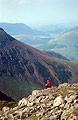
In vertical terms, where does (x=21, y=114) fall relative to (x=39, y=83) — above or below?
above

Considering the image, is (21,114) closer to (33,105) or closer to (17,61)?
(33,105)

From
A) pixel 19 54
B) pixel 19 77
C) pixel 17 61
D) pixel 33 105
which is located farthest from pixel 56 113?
pixel 19 54

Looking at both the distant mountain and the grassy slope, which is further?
the distant mountain

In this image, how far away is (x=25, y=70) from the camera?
490ft

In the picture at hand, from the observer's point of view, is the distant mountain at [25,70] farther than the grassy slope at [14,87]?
Yes

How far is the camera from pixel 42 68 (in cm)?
16188

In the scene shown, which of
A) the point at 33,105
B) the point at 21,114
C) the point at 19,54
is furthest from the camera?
the point at 19,54

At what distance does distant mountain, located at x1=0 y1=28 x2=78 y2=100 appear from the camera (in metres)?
118

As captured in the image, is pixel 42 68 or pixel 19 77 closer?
pixel 19 77

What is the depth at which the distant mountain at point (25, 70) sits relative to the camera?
118 metres

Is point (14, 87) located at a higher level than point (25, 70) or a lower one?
lower

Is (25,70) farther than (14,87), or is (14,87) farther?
(25,70)

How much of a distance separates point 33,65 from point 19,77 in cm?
2686

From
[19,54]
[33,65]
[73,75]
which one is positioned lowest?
[73,75]
